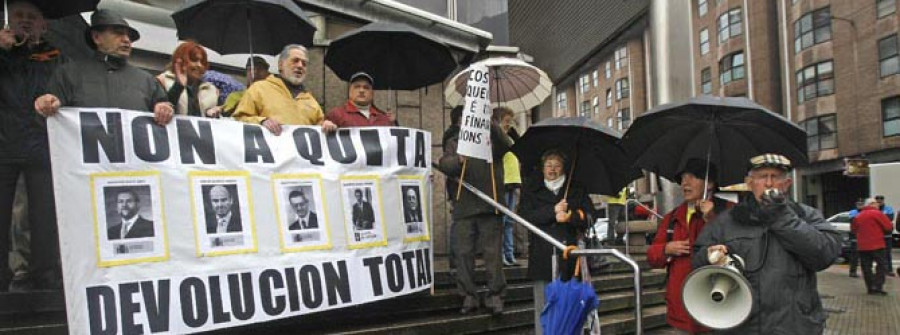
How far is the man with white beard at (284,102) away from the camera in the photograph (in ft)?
16.4

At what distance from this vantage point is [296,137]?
196 inches

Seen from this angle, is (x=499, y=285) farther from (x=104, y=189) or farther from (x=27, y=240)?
(x=27, y=240)

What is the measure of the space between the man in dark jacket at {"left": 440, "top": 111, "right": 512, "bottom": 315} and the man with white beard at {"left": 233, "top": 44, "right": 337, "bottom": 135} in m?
1.32

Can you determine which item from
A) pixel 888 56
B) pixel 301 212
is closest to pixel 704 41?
pixel 888 56

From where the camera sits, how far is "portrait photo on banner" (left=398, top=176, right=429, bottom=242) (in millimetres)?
5500

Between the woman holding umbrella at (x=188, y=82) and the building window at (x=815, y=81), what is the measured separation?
127ft

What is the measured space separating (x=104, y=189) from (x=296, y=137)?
1.39m

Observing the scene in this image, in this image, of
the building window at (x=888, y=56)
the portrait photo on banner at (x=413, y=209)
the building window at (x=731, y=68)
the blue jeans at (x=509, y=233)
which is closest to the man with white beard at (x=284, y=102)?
the portrait photo on banner at (x=413, y=209)

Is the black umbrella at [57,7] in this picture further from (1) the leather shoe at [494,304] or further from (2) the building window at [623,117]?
(2) the building window at [623,117]

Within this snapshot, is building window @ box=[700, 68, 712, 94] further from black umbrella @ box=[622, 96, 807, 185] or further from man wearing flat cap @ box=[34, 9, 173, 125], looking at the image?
man wearing flat cap @ box=[34, 9, 173, 125]

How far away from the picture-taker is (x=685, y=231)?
177 inches

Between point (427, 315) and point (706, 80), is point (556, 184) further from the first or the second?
point (706, 80)

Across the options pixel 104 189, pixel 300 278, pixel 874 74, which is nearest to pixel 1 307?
pixel 104 189

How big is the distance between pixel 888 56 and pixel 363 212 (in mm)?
35340
